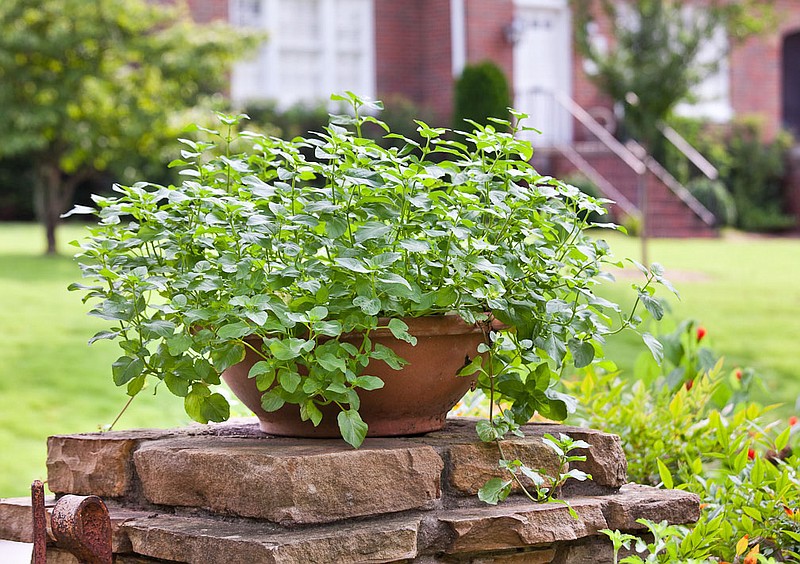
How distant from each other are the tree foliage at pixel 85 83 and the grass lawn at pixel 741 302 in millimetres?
4651

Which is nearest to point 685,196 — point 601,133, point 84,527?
point 601,133

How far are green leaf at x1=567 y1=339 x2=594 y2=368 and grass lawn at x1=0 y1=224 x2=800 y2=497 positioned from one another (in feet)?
7.09

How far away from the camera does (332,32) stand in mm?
15852

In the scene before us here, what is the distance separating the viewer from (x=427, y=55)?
16.3 metres

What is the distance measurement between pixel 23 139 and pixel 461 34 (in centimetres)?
787

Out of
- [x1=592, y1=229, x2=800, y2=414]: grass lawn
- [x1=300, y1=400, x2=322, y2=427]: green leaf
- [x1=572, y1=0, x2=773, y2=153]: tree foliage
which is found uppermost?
[x1=572, y1=0, x2=773, y2=153]: tree foliage

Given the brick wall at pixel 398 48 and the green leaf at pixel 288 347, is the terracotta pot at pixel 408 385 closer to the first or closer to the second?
the green leaf at pixel 288 347

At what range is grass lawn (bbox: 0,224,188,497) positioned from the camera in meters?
4.17

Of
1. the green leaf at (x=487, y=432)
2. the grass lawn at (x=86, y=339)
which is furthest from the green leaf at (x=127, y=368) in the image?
the grass lawn at (x=86, y=339)

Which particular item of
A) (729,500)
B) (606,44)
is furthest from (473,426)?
(606,44)

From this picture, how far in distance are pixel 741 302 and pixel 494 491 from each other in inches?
251

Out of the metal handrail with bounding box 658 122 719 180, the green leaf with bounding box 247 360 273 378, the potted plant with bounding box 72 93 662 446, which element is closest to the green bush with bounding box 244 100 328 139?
the metal handrail with bounding box 658 122 719 180

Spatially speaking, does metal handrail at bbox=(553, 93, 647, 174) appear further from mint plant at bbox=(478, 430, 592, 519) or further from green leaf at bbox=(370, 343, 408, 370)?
green leaf at bbox=(370, 343, 408, 370)

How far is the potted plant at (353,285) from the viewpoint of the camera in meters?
1.69
